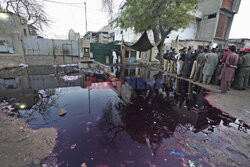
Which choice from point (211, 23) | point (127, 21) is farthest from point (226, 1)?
point (127, 21)

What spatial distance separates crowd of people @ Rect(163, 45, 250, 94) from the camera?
4078mm

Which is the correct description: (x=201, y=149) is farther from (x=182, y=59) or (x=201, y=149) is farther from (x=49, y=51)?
(x=49, y=51)

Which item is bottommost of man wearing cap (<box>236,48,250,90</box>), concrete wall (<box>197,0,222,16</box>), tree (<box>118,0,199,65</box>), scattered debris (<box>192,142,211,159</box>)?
scattered debris (<box>192,142,211,159</box>)

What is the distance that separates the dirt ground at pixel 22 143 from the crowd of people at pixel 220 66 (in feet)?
17.8

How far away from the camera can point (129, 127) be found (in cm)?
237

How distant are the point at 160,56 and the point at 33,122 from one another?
1049 cm

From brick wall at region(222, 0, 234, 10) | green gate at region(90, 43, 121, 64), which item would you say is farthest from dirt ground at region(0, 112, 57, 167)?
brick wall at region(222, 0, 234, 10)

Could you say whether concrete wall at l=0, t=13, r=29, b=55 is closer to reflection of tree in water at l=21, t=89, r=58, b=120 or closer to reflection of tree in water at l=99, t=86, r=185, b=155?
reflection of tree in water at l=21, t=89, r=58, b=120

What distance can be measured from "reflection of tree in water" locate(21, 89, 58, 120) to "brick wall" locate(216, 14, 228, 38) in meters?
21.7

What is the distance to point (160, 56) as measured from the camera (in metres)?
10.9

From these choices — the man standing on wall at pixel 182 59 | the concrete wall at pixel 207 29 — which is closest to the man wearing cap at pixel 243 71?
the man standing on wall at pixel 182 59

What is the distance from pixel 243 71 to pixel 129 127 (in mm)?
5165

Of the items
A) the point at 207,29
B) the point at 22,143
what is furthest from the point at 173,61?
the point at 207,29

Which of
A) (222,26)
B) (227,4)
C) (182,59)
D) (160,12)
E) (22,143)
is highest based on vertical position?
(227,4)
